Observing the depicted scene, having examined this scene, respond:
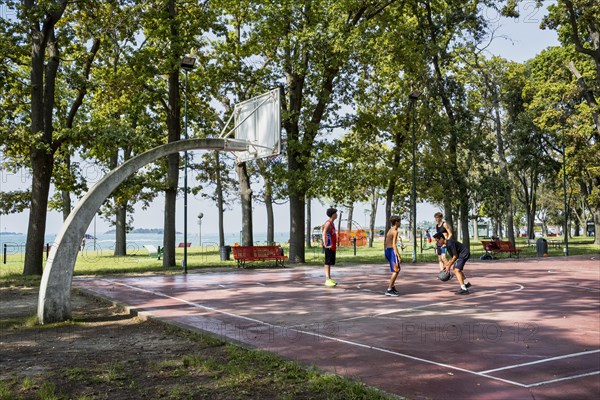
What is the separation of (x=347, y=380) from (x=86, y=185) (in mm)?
19364

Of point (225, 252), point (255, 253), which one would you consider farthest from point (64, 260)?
point (225, 252)

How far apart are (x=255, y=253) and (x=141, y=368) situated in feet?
52.7

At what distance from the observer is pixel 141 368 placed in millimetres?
6359

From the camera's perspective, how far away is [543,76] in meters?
45.9

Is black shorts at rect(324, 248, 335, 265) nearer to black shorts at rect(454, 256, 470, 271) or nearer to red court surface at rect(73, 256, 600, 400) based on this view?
red court surface at rect(73, 256, 600, 400)

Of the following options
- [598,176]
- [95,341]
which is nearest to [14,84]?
[95,341]

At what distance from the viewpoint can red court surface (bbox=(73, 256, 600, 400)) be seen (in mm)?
5789

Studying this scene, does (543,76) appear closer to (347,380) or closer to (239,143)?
(239,143)

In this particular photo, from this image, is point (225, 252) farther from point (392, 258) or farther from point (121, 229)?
point (392, 258)

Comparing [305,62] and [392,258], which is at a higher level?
[305,62]

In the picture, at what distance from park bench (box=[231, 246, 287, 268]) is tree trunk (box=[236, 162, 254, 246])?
8.56 metres

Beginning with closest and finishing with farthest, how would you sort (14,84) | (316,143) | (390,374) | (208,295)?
(390,374) → (208,295) → (14,84) → (316,143)

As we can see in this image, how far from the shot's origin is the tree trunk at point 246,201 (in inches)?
1243

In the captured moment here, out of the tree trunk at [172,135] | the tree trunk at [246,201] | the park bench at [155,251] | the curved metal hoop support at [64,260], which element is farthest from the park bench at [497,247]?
the curved metal hoop support at [64,260]
